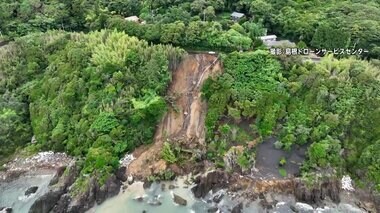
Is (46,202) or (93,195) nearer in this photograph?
(46,202)

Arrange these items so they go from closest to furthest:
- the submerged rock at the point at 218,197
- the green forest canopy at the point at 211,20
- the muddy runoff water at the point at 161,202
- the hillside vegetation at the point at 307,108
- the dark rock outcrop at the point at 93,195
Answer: the dark rock outcrop at the point at 93,195 < the muddy runoff water at the point at 161,202 < the submerged rock at the point at 218,197 < the hillside vegetation at the point at 307,108 < the green forest canopy at the point at 211,20

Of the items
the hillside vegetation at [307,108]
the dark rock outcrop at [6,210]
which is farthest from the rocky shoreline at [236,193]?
the dark rock outcrop at [6,210]

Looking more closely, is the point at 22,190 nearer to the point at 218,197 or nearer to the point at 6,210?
the point at 6,210

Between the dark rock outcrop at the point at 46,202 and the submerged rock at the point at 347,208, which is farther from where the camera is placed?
the dark rock outcrop at the point at 46,202

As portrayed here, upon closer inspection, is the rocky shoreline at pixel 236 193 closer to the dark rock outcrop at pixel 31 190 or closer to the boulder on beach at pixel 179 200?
the boulder on beach at pixel 179 200

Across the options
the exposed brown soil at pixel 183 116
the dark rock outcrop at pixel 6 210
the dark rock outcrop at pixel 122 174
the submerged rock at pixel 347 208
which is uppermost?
the exposed brown soil at pixel 183 116

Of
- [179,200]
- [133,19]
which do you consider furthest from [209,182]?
[133,19]

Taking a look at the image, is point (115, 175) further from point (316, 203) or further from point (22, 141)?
point (316, 203)
